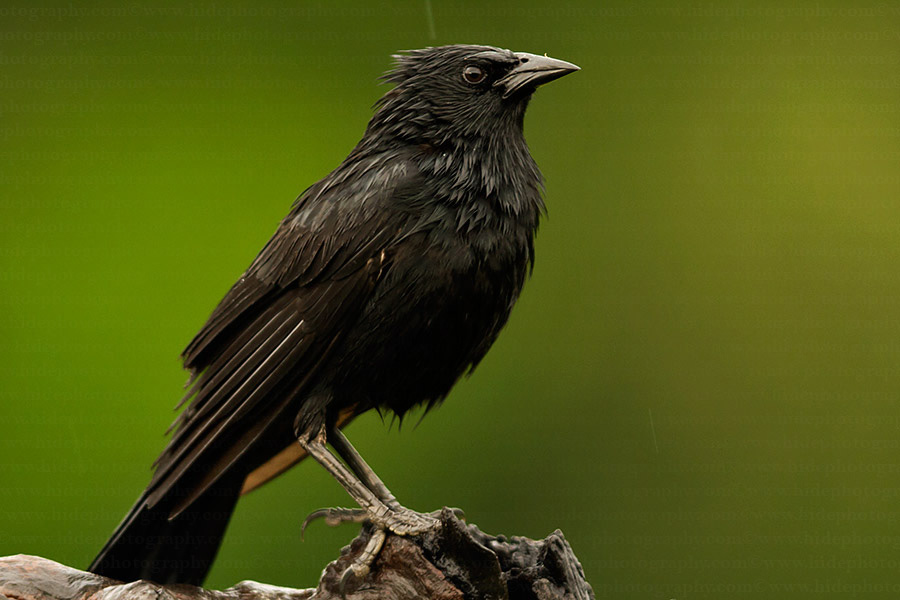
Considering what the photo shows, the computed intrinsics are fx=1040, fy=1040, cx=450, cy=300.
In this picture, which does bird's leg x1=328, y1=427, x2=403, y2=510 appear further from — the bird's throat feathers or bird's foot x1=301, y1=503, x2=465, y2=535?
the bird's throat feathers

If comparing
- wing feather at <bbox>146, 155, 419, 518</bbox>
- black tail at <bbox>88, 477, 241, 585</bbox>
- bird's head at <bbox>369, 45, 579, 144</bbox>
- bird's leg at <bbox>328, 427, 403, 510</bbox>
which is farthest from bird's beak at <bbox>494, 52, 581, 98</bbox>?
black tail at <bbox>88, 477, 241, 585</bbox>

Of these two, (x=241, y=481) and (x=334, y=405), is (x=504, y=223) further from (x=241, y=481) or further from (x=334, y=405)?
(x=241, y=481)

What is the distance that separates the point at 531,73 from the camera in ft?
12.1

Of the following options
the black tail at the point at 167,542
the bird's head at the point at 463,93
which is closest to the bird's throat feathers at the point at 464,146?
the bird's head at the point at 463,93

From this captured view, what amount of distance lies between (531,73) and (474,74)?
8.4 inches

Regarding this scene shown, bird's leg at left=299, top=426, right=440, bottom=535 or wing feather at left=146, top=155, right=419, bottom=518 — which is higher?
wing feather at left=146, top=155, right=419, bottom=518

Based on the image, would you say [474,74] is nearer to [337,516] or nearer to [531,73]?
[531,73]

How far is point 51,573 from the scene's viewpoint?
3316 millimetres

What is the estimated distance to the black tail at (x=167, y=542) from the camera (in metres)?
3.50

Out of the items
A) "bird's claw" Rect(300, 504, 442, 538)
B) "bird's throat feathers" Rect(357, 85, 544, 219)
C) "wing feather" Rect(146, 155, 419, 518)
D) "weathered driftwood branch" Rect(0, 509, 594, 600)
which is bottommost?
"weathered driftwood branch" Rect(0, 509, 594, 600)

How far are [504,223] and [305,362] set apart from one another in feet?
2.65

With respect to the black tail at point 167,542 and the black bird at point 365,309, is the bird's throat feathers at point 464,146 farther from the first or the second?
the black tail at point 167,542

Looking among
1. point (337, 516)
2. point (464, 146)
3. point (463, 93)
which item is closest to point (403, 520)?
point (337, 516)

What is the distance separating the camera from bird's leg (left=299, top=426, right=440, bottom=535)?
10.9 ft
